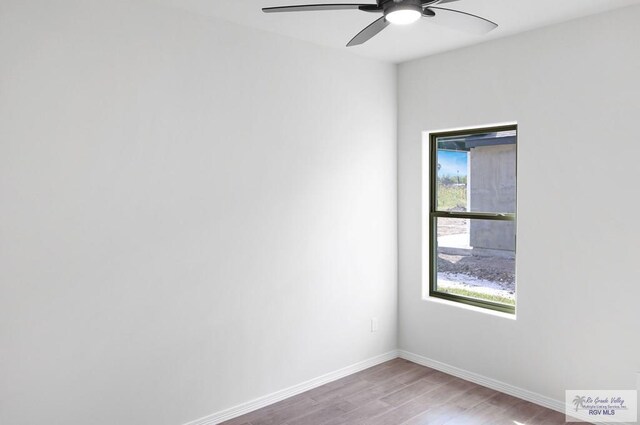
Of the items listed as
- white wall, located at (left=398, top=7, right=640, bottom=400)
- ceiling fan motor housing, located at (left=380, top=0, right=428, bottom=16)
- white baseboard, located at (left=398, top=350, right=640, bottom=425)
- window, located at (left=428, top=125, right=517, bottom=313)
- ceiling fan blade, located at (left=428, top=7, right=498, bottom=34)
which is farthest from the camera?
window, located at (left=428, top=125, right=517, bottom=313)

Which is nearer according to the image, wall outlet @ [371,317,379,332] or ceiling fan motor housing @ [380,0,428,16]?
ceiling fan motor housing @ [380,0,428,16]

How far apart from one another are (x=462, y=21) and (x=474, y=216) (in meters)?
2.05

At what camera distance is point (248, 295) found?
10.9 feet

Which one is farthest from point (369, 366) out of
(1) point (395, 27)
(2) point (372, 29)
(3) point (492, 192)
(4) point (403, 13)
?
(4) point (403, 13)

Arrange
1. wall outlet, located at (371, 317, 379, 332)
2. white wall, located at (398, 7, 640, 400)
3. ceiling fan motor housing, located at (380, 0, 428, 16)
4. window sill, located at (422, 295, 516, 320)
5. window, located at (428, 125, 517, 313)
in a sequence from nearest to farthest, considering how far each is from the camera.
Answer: ceiling fan motor housing, located at (380, 0, 428, 16), white wall, located at (398, 7, 640, 400), window sill, located at (422, 295, 516, 320), window, located at (428, 125, 517, 313), wall outlet, located at (371, 317, 379, 332)

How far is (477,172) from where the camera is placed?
3941 millimetres

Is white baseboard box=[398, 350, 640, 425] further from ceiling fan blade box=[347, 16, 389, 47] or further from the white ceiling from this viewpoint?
ceiling fan blade box=[347, 16, 389, 47]

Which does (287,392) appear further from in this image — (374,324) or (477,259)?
(477,259)

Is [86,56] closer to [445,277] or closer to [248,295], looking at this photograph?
[248,295]

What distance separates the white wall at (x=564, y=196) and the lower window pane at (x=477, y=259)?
23cm

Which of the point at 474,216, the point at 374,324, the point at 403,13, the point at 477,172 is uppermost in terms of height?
the point at 403,13

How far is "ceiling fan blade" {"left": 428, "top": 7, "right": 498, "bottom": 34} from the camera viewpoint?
213 cm

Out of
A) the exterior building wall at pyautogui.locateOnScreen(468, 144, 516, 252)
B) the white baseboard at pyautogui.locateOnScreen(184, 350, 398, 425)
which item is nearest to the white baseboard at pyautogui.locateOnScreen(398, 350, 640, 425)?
the white baseboard at pyautogui.locateOnScreen(184, 350, 398, 425)

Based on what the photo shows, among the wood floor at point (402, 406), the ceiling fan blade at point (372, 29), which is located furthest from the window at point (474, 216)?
the ceiling fan blade at point (372, 29)
